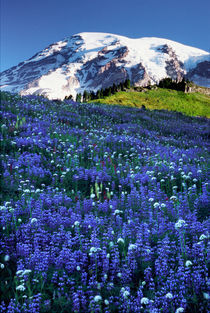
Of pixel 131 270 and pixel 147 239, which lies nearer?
pixel 131 270

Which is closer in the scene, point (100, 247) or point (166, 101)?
point (100, 247)

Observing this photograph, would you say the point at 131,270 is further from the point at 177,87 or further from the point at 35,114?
the point at 177,87

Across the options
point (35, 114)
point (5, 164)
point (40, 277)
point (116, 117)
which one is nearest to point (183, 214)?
point (40, 277)

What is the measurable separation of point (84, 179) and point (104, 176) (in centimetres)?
54

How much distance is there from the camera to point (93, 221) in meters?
3.79

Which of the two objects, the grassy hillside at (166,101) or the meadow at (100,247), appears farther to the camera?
the grassy hillside at (166,101)

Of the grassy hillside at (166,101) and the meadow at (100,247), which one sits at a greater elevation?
the grassy hillside at (166,101)

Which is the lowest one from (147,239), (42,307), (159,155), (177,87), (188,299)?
(42,307)

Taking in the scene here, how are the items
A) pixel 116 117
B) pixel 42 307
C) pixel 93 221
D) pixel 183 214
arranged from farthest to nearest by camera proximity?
pixel 116 117 → pixel 183 214 → pixel 93 221 → pixel 42 307

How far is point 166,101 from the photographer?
41625 millimetres

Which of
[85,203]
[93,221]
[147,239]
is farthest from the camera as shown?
[85,203]

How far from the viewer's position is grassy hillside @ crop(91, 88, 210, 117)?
36.6 metres

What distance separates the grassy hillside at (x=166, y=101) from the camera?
1439 inches

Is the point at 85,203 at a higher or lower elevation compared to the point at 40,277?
higher
